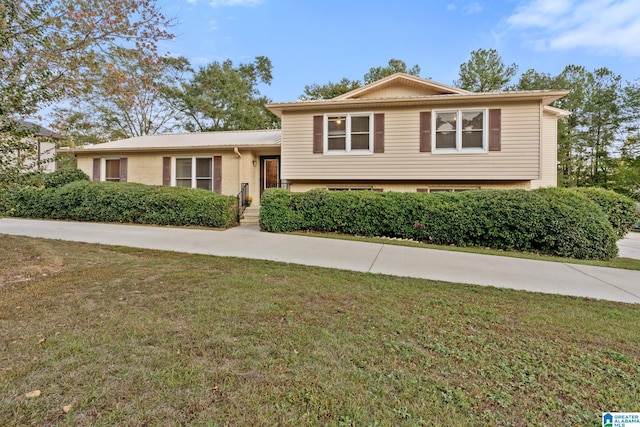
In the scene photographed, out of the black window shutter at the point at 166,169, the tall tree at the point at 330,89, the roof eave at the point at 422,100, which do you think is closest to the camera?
the roof eave at the point at 422,100

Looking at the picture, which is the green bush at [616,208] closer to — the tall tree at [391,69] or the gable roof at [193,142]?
the gable roof at [193,142]

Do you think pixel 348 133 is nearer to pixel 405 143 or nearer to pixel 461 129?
pixel 405 143

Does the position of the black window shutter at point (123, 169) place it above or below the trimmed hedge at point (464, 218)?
above

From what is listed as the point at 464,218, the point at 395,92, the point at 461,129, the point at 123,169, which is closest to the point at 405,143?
the point at 461,129

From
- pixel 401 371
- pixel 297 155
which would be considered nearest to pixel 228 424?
pixel 401 371

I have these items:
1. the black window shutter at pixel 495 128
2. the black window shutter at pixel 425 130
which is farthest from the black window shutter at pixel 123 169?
the black window shutter at pixel 495 128

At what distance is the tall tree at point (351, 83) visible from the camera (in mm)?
21859

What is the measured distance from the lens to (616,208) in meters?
8.59

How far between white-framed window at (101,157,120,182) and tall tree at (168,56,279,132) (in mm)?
9896

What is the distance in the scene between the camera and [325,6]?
39.1 ft

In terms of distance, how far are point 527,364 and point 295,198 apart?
24.4 ft

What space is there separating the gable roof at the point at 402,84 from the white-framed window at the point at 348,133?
790 mm

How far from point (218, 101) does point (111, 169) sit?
431 inches

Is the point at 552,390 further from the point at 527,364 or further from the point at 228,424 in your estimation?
the point at 228,424
